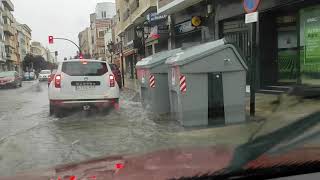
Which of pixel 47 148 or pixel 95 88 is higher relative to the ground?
pixel 95 88

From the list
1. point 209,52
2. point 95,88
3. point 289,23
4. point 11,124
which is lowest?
point 11,124

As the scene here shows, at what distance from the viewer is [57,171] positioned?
310 centimetres

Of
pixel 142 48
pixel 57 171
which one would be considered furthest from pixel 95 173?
pixel 142 48

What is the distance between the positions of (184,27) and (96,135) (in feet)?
50.0

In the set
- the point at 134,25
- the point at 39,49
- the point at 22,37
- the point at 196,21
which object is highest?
the point at 22,37

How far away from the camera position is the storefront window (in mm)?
12539

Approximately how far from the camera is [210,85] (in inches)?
348

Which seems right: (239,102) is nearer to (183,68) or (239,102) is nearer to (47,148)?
(183,68)

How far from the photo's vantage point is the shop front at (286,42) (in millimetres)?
12734

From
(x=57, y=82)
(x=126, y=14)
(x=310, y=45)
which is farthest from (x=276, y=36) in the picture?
(x=126, y=14)

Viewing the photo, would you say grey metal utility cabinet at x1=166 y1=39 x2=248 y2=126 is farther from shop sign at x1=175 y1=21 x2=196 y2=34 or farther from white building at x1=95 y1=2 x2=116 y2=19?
white building at x1=95 y1=2 x2=116 y2=19

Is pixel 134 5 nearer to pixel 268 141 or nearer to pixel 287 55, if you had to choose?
pixel 287 55

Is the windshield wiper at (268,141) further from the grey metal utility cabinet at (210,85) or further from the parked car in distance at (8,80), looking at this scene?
the parked car in distance at (8,80)

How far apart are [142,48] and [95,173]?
107 feet
